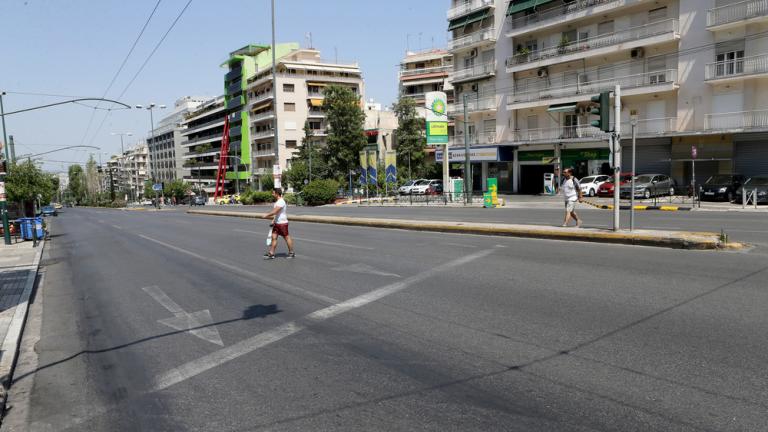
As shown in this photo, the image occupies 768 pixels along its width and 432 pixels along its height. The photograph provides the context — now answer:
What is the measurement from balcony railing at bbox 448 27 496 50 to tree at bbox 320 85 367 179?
12.6 meters

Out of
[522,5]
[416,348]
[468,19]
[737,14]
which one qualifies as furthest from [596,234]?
[468,19]

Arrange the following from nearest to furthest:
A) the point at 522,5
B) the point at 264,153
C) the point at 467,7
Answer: the point at 522,5, the point at 467,7, the point at 264,153

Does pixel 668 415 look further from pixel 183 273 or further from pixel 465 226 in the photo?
pixel 465 226

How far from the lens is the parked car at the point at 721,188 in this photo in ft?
89.1

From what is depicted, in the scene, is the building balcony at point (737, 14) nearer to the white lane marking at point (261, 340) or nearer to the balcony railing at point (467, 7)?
the balcony railing at point (467, 7)

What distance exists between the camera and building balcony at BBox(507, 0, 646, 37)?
3647cm

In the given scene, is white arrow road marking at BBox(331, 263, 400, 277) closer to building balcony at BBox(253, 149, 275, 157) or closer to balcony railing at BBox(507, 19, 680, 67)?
balcony railing at BBox(507, 19, 680, 67)

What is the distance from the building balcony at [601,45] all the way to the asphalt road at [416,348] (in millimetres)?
28837

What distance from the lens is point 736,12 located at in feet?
99.8

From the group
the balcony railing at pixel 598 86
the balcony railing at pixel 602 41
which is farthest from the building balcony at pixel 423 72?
the balcony railing at pixel 598 86

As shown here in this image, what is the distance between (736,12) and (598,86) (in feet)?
30.7

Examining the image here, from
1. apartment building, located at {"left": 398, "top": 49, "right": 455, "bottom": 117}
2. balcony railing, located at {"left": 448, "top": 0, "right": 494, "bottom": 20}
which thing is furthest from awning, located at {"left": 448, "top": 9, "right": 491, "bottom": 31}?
apartment building, located at {"left": 398, "top": 49, "right": 455, "bottom": 117}

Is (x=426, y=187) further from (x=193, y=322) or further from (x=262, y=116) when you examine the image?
(x=262, y=116)

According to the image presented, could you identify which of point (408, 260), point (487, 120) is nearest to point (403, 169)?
point (487, 120)
